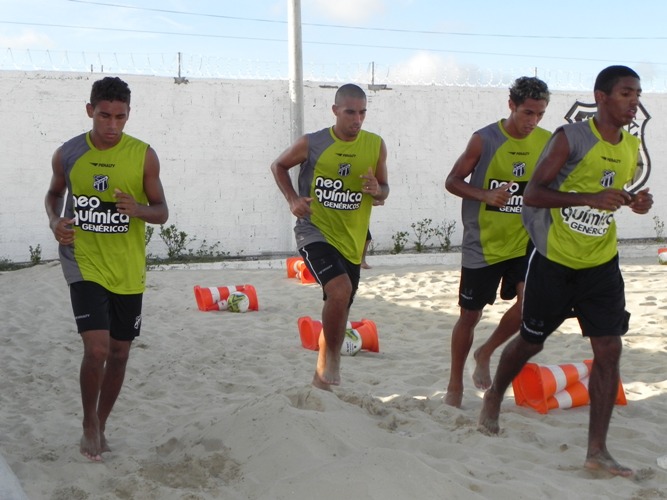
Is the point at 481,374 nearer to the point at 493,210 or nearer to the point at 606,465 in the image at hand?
the point at 493,210

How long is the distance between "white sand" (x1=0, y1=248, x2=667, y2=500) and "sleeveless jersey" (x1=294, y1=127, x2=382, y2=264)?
984 millimetres

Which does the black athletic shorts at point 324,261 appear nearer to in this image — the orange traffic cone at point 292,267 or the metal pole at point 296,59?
the orange traffic cone at point 292,267

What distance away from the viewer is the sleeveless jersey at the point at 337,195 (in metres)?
5.55

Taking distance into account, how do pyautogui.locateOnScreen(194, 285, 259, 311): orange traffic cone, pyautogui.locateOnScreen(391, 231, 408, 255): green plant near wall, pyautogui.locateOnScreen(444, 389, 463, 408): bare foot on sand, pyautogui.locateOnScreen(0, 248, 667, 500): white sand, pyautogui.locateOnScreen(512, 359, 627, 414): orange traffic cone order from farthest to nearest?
1. pyautogui.locateOnScreen(391, 231, 408, 255): green plant near wall
2. pyautogui.locateOnScreen(194, 285, 259, 311): orange traffic cone
3. pyautogui.locateOnScreen(444, 389, 463, 408): bare foot on sand
4. pyautogui.locateOnScreen(512, 359, 627, 414): orange traffic cone
5. pyautogui.locateOnScreen(0, 248, 667, 500): white sand

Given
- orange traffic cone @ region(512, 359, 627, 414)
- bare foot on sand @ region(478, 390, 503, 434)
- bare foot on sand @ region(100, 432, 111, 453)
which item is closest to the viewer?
bare foot on sand @ region(100, 432, 111, 453)

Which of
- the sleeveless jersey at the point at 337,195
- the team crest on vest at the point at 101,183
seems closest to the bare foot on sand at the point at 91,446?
the team crest on vest at the point at 101,183

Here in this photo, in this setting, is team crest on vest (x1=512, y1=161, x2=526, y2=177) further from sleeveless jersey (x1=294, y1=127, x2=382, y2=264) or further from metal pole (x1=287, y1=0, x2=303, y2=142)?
metal pole (x1=287, y1=0, x2=303, y2=142)

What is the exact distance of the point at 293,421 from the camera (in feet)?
14.2

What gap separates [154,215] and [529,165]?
2.35 metres

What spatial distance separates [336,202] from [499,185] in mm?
1056

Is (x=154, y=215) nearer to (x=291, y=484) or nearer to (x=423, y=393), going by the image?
(x=291, y=484)

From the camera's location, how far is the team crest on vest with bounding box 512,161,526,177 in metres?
5.28

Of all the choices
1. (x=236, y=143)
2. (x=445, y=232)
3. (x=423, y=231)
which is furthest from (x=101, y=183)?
(x=445, y=232)

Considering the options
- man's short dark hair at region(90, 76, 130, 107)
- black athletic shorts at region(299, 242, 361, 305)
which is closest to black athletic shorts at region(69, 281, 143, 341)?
man's short dark hair at region(90, 76, 130, 107)
